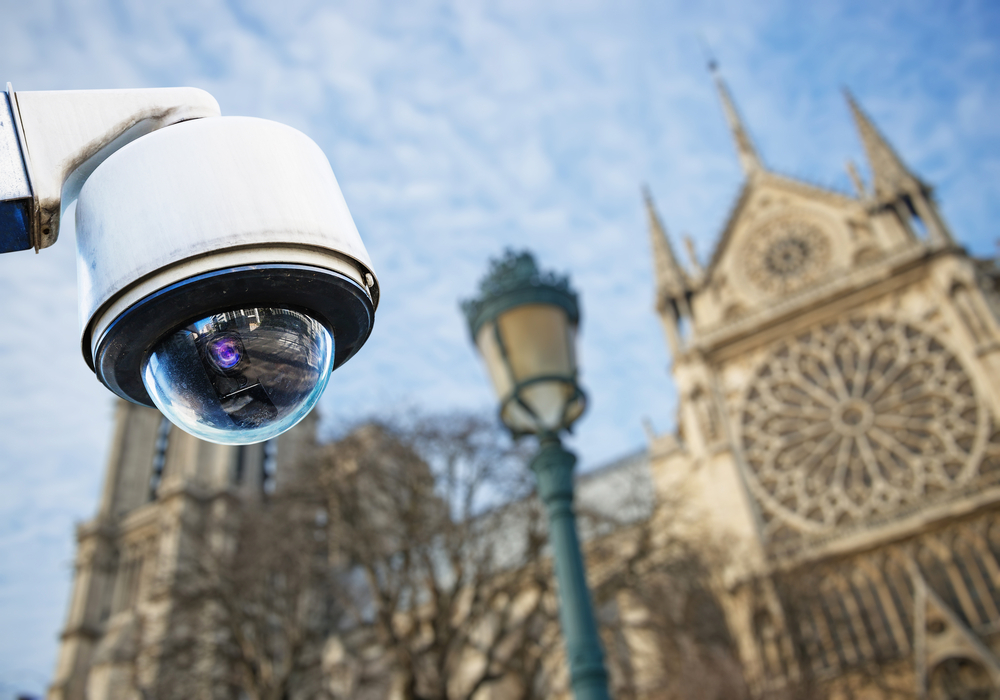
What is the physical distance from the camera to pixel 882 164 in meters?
28.7

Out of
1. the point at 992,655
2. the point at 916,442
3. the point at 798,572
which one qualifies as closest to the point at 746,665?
the point at 798,572

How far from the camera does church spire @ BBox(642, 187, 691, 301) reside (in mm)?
30906

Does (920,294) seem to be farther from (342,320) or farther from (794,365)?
(342,320)

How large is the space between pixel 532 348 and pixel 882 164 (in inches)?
1087

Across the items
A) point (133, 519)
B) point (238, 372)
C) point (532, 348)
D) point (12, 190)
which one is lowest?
point (238, 372)

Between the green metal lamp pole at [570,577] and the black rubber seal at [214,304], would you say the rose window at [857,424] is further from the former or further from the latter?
the black rubber seal at [214,304]

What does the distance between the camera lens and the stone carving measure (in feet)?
95.9

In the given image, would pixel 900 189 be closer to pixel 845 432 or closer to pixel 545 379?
pixel 845 432

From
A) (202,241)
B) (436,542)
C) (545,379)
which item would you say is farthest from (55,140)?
(436,542)

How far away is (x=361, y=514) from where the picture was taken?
54.1ft

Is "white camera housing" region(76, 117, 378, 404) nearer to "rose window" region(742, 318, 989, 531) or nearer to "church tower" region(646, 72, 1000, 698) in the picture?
"church tower" region(646, 72, 1000, 698)

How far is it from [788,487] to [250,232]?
86.1 ft

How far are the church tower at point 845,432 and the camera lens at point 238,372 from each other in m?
18.2

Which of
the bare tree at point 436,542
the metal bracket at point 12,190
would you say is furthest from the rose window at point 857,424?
the metal bracket at point 12,190
